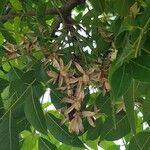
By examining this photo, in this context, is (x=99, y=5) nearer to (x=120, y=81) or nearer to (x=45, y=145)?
(x=120, y=81)

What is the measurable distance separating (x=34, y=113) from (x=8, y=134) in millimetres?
92

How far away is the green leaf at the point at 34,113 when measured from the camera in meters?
1.24

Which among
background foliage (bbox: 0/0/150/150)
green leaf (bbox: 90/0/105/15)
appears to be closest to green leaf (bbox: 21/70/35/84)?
background foliage (bbox: 0/0/150/150)

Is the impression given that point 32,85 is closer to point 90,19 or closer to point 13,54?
point 13,54

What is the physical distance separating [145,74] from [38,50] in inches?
13.4

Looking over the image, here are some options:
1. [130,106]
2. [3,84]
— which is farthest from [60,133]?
[130,106]

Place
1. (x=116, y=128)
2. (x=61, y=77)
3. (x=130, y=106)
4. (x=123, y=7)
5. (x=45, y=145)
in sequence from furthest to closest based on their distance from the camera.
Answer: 1. (x=45, y=145)
2. (x=116, y=128)
3. (x=61, y=77)
4. (x=130, y=106)
5. (x=123, y=7)

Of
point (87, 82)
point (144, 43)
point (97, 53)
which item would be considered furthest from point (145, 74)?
point (97, 53)

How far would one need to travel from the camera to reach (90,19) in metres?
1.42

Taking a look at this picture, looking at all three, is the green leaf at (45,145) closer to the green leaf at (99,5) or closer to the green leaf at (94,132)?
the green leaf at (94,132)

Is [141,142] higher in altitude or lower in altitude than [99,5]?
lower

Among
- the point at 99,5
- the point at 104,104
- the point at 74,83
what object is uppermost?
the point at 99,5

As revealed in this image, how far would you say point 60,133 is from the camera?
1.33m

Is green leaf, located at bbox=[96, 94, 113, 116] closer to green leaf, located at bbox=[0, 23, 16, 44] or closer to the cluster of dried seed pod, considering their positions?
the cluster of dried seed pod
